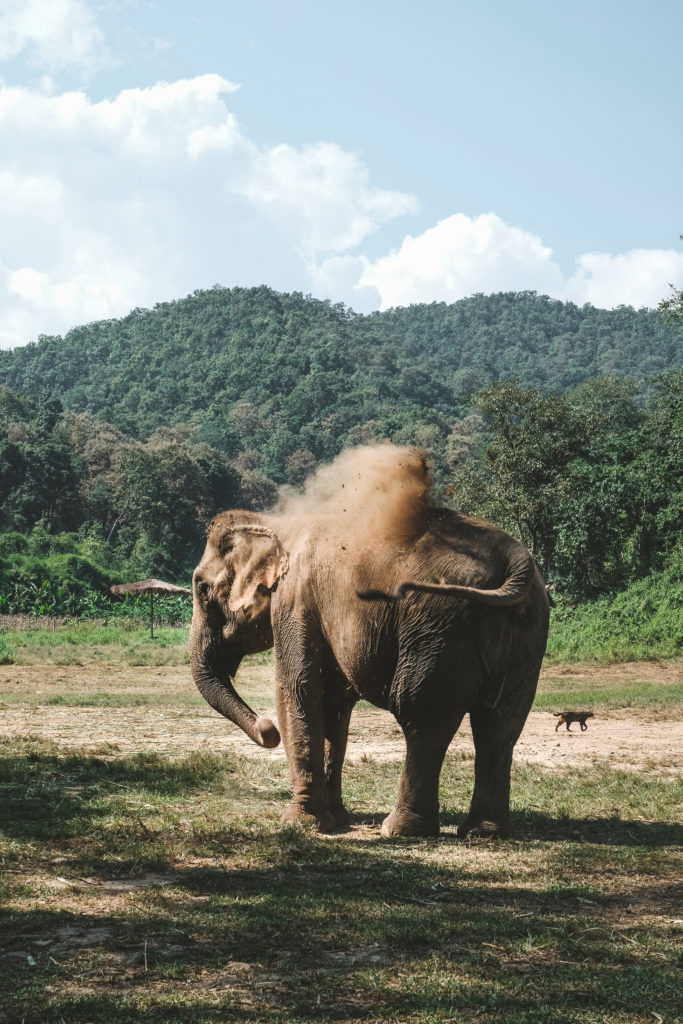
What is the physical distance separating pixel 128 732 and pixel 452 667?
822cm

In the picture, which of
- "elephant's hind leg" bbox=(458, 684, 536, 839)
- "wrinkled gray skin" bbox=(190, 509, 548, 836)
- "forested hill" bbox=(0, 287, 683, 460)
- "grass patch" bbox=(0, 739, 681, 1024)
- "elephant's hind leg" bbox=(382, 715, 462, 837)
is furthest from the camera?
"forested hill" bbox=(0, 287, 683, 460)

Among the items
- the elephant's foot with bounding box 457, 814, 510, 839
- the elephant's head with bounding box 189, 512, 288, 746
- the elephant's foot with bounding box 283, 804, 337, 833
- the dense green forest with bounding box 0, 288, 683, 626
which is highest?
the dense green forest with bounding box 0, 288, 683, 626

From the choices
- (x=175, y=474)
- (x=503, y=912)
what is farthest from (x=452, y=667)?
(x=175, y=474)

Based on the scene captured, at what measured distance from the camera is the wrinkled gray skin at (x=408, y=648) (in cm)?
734

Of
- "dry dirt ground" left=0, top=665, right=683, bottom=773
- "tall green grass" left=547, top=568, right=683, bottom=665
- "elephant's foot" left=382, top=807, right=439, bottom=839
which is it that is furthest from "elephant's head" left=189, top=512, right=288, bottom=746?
"tall green grass" left=547, top=568, right=683, bottom=665

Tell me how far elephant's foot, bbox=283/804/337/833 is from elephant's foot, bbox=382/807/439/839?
70 centimetres

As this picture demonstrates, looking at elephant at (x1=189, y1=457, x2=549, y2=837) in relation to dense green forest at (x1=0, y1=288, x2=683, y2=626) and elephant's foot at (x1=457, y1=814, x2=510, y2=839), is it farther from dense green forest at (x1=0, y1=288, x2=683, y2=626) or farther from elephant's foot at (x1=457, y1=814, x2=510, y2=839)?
dense green forest at (x1=0, y1=288, x2=683, y2=626)

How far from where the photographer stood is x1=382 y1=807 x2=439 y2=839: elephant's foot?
764cm

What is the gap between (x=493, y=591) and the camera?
7098mm

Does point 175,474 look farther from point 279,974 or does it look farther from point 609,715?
point 279,974

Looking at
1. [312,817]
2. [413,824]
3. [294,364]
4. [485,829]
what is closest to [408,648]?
[413,824]

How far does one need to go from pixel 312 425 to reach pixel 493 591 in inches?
3422

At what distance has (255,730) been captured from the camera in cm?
880

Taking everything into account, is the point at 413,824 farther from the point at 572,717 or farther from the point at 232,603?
the point at 572,717
